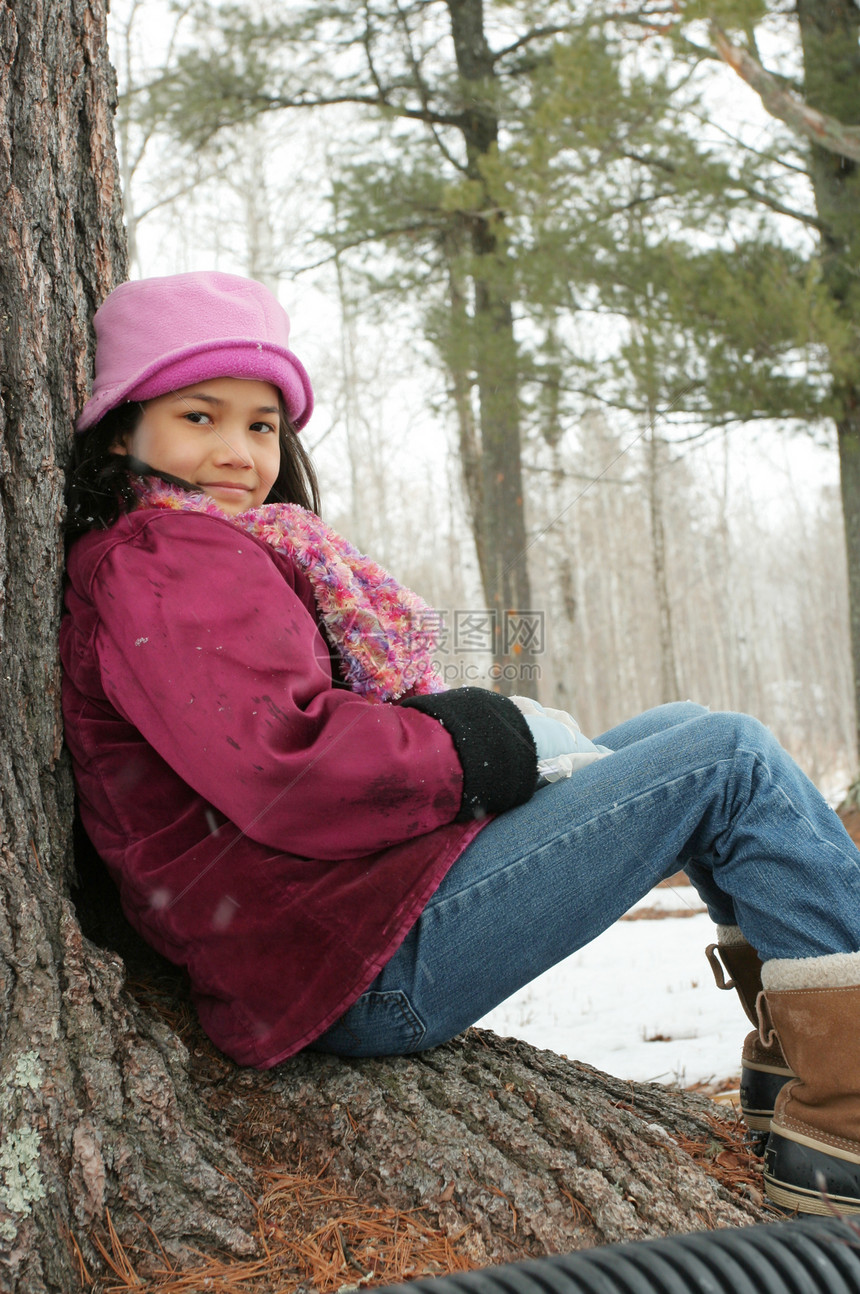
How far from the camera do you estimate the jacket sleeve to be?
1.23 metres

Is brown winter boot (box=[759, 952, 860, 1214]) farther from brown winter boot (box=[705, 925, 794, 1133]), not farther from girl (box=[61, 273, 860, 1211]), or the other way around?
brown winter boot (box=[705, 925, 794, 1133])

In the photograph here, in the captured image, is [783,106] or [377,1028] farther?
[783,106]

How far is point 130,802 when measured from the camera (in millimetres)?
1377

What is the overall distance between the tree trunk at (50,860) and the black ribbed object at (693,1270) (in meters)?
0.40

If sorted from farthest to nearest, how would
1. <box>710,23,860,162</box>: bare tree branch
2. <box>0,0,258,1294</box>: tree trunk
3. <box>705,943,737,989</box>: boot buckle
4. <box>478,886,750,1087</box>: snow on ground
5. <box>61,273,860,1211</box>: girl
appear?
<box>710,23,860,162</box>: bare tree branch < <box>478,886,750,1087</box>: snow on ground < <box>705,943,737,989</box>: boot buckle < <box>61,273,860,1211</box>: girl < <box>0,0,258,1294</box>: tree trunk

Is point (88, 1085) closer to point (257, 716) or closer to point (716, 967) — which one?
point (257, 716)

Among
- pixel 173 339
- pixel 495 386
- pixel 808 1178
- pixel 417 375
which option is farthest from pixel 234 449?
pixel 417 375

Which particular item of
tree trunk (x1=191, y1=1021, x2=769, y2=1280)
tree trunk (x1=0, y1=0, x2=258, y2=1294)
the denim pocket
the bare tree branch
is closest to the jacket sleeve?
tree trunk (x1=0, y1=0, x2=258, y2=1294)

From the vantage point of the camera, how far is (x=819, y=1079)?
51.9 inches

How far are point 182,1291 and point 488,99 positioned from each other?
7.32 meters

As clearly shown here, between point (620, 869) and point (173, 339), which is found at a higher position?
point (173, 339)

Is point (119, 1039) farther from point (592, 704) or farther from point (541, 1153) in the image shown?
point (592, 704)

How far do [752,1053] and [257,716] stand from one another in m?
0.98

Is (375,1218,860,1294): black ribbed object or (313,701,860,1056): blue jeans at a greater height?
(313,701,860,1056): blue jeans
